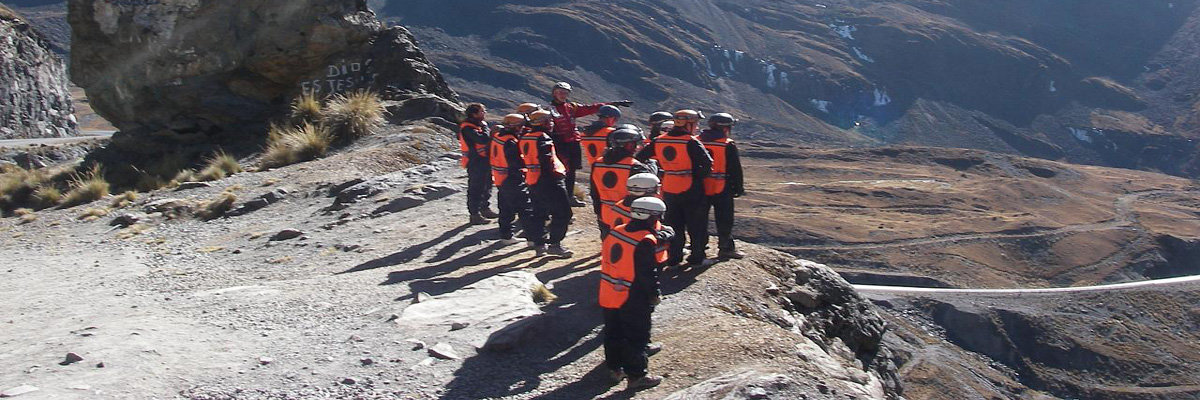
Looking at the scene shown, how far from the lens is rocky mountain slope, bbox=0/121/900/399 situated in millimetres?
6039

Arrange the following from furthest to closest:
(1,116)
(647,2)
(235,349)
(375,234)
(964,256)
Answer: (647,2) → (964,256) → (1,116) → (375,234) → (235,349)

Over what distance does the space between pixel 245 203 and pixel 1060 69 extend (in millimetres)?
99386

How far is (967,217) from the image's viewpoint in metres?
52.7

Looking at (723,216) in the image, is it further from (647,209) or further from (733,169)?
(647,209)

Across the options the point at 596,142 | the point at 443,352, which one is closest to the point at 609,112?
the point at 596,142

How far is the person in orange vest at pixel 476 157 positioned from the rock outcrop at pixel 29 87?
24364 mm

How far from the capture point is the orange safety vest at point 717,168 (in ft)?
28.1

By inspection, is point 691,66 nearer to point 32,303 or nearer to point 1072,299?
point 1072,299

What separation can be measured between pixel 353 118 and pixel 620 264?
440 inches

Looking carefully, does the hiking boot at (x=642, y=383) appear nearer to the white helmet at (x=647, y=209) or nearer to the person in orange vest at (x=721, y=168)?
the white helmet at (x=647, y=209)

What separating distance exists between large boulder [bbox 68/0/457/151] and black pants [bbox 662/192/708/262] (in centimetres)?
930

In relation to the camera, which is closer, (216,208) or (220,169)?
(216,208)

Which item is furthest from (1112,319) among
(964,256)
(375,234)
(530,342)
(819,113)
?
(819,113)

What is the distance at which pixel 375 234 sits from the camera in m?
11.1
